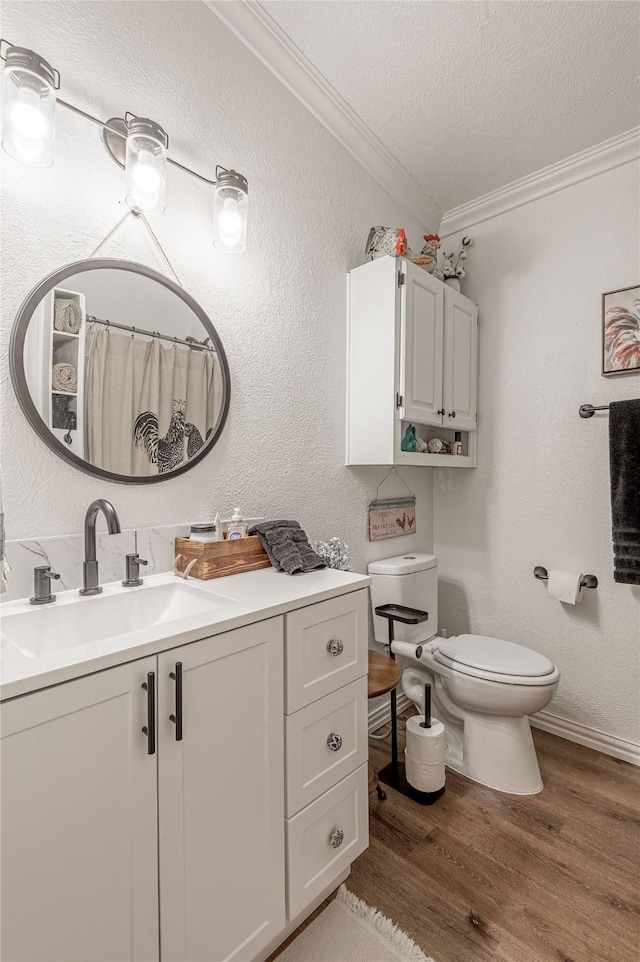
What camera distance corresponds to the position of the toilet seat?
5.45 ft

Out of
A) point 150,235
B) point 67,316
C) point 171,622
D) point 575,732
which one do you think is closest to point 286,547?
point 171,622

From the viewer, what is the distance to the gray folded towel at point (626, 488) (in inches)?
71.5

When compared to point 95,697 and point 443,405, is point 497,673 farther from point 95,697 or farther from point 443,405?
point 95,697

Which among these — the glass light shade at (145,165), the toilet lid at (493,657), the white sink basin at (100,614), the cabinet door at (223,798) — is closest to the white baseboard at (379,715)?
the toilet lid at (493,657)

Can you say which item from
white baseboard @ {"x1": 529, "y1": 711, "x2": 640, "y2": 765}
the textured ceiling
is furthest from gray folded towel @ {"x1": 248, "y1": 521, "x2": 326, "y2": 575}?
the textured ceiling

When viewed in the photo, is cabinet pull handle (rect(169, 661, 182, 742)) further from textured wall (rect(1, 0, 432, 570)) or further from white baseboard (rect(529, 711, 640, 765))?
white baseboard (rect(529, 711, 640, 765))

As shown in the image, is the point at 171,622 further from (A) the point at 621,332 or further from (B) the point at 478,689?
(A) the point at 621,332

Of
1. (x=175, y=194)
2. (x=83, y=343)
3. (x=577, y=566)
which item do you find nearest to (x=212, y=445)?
(x=83, y=343)

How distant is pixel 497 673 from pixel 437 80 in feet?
7.36

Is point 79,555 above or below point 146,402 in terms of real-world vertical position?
below

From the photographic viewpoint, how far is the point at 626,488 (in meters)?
1.84

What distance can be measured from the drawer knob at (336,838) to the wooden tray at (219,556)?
74cm

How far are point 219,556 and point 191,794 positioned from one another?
59 centimetres

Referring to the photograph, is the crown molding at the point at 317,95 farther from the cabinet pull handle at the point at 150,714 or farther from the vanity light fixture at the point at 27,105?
the cabinet pull handle at the point at 150,714
